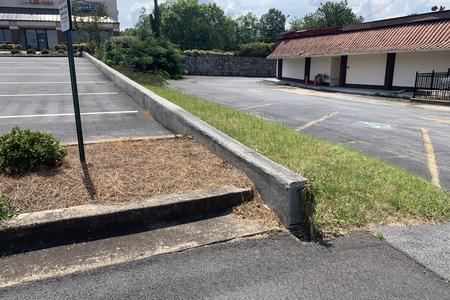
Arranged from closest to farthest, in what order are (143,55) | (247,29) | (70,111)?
(70,111), (143,55), (247,29)

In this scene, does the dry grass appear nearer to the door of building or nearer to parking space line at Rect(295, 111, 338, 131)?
parking space line at Rect(295, 111, 338, 131)

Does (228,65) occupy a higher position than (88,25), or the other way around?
(88,25)

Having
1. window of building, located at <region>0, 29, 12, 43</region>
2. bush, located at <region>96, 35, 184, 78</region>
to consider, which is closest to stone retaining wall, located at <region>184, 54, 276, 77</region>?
bush, located at <region>96, 35, 184, 78</region>

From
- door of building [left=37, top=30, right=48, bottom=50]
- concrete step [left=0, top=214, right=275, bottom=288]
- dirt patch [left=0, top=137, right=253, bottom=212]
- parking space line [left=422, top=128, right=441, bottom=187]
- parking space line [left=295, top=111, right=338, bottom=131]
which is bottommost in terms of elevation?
parking space line [left=295, top=111, right=338, bottom=131]

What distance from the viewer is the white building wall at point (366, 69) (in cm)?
2634

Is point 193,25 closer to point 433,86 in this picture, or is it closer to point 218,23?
point 218,23

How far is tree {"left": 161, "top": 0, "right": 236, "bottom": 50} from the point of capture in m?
70.1

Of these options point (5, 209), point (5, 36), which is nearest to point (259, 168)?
point (5, 209)

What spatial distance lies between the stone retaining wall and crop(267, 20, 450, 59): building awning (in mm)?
16036

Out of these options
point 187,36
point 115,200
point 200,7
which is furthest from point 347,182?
point 200,7

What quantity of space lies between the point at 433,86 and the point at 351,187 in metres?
20.2

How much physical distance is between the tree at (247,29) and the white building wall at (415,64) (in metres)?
62.2

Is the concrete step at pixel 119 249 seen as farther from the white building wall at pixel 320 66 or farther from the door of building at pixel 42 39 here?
the door of building at pixel 42 39

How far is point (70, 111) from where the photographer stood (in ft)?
32.1
